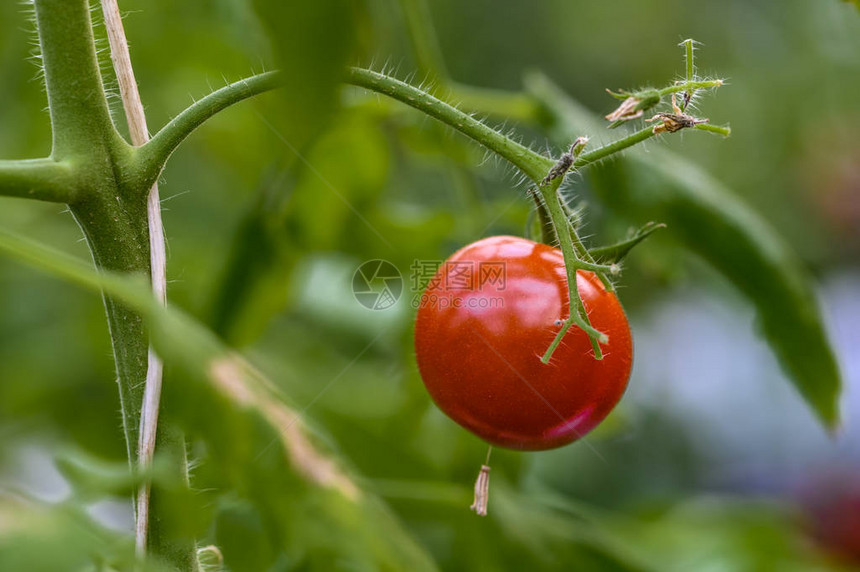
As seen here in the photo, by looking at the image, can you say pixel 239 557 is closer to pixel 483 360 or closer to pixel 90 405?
pixel 483 360

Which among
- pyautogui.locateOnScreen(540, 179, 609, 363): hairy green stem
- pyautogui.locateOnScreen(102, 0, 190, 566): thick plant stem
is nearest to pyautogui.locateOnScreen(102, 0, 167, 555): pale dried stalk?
pyautogui.locateOnScreen(102, 0, 190, 566): thick plant stem

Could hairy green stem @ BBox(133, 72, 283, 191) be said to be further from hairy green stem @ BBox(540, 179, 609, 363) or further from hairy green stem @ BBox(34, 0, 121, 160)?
hairy green stem @ BBox(540, 179, 609, 363)

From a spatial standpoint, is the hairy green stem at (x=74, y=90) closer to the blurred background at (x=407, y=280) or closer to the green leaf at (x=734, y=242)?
the blurred background at (x=407, y=280)

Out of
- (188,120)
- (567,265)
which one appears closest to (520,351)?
(567,265)

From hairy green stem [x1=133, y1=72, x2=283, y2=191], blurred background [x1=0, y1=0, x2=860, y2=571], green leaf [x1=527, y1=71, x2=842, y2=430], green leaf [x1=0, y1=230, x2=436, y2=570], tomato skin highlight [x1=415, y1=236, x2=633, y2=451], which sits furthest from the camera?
blurred background [x1=0, y1=0, x2=860, y2=571]

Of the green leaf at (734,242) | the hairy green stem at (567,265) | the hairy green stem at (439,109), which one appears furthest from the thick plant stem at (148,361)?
the green leaf at (734,242)

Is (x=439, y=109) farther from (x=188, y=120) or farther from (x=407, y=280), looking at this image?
(x=407, y=280)
